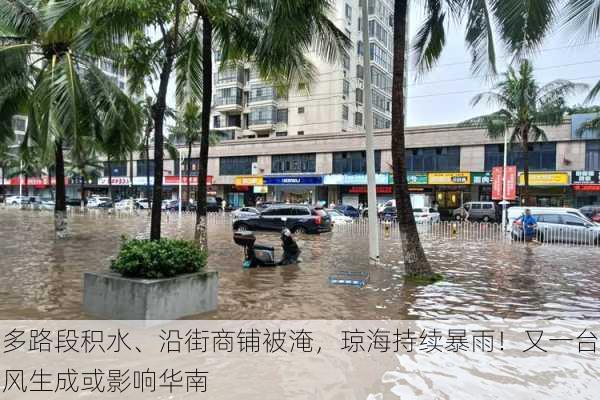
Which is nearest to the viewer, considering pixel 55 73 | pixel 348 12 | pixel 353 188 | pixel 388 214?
pixel 55 73

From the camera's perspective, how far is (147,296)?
6070 millimetres

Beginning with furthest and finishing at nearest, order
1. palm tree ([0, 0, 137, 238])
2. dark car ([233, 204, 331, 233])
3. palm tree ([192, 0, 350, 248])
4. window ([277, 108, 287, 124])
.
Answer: window ([277, 108, 287, 124]) < dark car ([233, 204, 331, 233]) < palm tree ([0, 0, 137, 238]) < palm tree ([192, 0, 350, 248])

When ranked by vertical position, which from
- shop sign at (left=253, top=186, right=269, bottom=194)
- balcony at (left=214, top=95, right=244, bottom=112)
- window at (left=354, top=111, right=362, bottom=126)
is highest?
balcony at (left=214, top=95, right=244, bottom=112)

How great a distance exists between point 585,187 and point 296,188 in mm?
26349

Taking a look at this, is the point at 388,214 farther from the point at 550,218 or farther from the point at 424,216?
the point at 550,218

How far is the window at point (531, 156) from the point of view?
38.1m

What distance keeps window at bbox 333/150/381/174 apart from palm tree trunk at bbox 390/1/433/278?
34.9 metres

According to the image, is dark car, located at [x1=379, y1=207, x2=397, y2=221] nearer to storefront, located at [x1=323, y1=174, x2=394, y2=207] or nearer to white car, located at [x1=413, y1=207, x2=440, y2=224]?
white car, located at [x1=413, y1=207, x2=440, y2=224]

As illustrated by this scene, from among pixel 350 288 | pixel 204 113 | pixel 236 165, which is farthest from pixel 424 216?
pixel 236 165

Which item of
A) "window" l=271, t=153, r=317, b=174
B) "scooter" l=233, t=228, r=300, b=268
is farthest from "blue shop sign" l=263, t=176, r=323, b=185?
"scooter" l=233, t=228, r=300, b=268

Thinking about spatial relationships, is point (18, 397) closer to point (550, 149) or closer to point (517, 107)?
point (517, 107)

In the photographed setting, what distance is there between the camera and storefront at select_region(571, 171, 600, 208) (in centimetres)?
3553

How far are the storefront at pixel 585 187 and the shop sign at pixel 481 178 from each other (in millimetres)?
6186

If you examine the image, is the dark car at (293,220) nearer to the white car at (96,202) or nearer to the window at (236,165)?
the window at (236,165)
